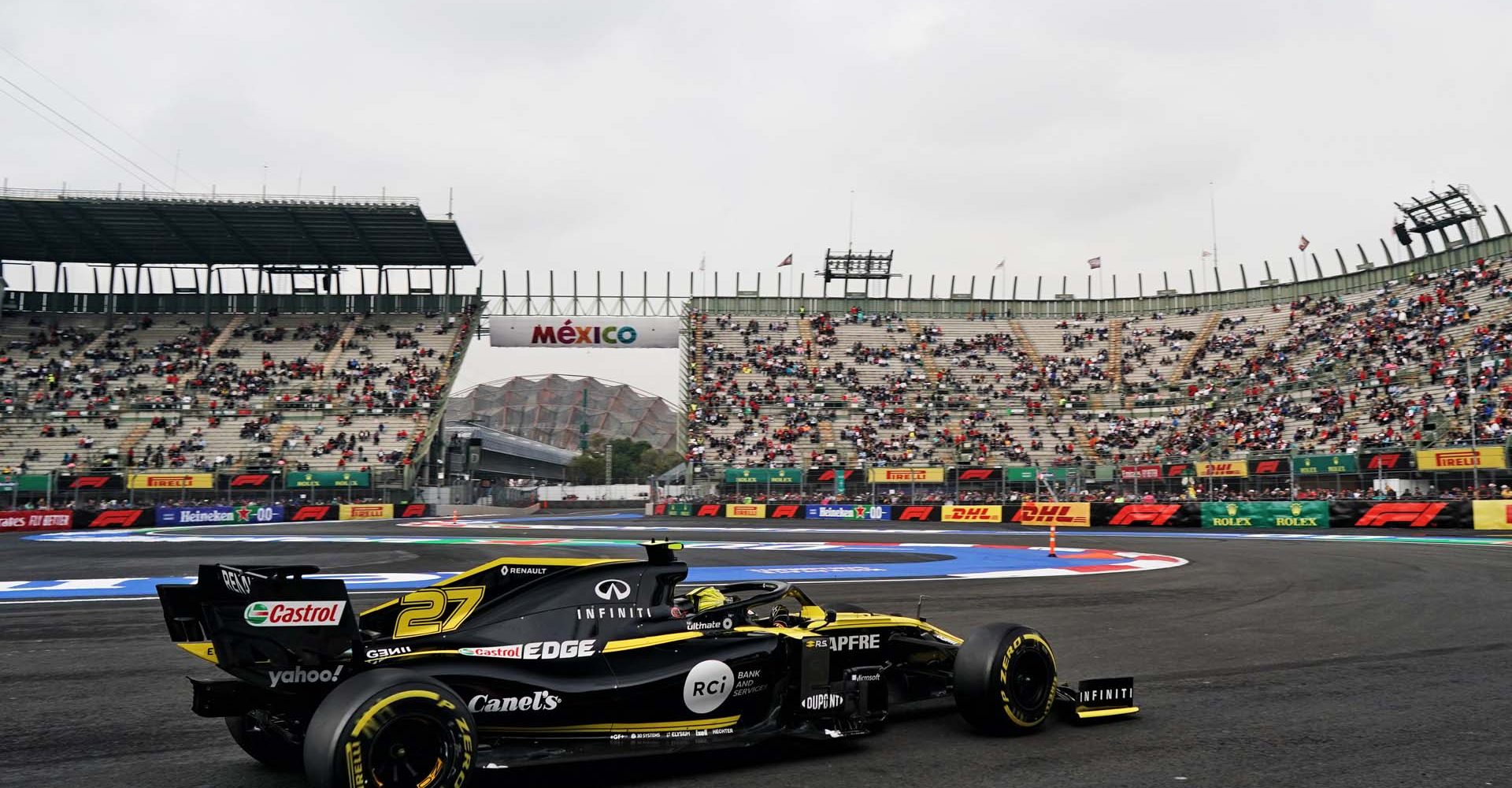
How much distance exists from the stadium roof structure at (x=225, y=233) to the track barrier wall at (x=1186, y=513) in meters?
24.2

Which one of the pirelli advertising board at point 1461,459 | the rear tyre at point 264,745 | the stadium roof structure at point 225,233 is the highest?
the stadium roof structure at point 225,233

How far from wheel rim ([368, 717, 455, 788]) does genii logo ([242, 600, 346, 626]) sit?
68 cm

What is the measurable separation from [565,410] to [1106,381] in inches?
4069

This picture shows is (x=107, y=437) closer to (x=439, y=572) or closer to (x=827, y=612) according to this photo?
(x=439, y=572)

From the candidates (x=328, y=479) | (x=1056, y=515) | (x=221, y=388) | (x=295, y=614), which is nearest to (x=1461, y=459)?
(x=1056, y=515)

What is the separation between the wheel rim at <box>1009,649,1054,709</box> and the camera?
6.82m

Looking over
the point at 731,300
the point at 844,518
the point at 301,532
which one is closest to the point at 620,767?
the point at 301,532

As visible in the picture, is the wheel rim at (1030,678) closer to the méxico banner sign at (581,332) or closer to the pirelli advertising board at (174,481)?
the pirelli advertising board at (174,481)

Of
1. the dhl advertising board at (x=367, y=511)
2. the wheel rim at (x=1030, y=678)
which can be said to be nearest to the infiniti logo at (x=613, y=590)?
Answer: the wheel rim at (x=1030, y=678)

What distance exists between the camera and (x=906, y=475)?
44.0 m

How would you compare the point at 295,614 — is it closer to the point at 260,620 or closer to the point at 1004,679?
the point at 260,620

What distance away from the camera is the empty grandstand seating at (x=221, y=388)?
49.5 metres

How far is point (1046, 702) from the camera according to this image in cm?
696

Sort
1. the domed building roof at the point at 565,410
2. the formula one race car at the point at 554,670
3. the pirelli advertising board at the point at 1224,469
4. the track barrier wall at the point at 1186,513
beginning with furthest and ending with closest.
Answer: the domed building roof at the point at 565,410 < the pirelli advertising board at the point at 1224,469 < the track barrier wall at the point at 1186,513 < the formula one race car at the point at 554,670
